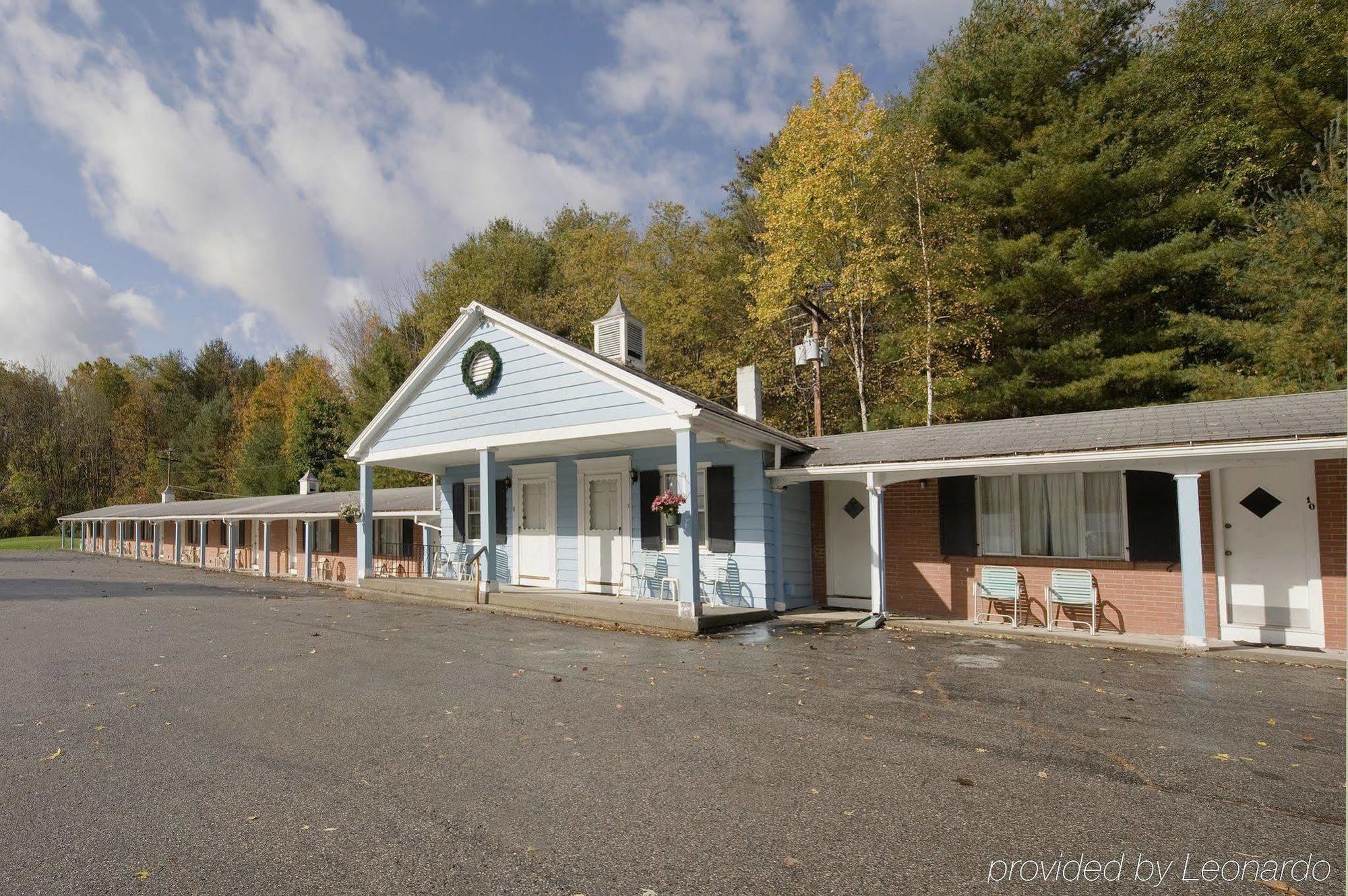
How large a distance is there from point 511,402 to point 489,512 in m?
2.09

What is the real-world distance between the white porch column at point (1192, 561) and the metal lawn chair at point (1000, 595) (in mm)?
2063

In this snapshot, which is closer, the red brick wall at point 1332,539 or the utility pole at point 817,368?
the red brick wall at point 1332,539

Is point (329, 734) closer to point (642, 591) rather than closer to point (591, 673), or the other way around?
point (591, 673)

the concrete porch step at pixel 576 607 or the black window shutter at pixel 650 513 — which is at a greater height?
the black window shutter at pixel 650 513

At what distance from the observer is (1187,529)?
8.80 metres

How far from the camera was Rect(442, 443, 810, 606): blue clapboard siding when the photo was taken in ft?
39.5

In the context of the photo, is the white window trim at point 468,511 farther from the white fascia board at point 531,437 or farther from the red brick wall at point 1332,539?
the red brick wall at point 1332,539

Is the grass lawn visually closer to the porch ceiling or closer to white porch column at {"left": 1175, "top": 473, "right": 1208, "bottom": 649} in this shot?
the porch ceiling

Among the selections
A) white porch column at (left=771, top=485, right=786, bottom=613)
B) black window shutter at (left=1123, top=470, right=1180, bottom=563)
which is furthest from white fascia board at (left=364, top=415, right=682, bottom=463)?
black window shutter at (left=1123, top=470, right=1180, bottom=563)

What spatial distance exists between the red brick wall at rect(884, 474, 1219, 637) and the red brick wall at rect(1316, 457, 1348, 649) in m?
1.09

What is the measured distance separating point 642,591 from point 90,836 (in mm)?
9983

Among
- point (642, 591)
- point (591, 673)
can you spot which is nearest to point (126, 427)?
point (642, 591)

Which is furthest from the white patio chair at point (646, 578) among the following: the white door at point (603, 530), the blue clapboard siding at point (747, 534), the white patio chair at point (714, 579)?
the white patio chair at point (714, 579)

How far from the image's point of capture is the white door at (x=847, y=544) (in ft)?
41.3
